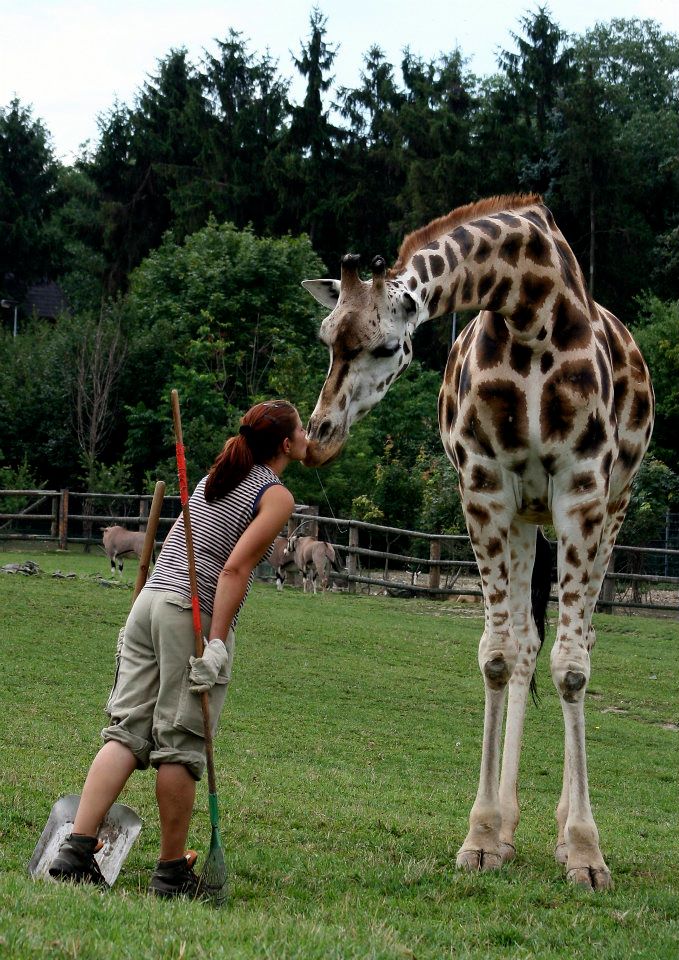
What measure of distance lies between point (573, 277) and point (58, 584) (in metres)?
14.4

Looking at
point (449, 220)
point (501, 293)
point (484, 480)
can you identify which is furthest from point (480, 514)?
point (449, 220)

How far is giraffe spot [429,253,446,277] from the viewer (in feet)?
18.0

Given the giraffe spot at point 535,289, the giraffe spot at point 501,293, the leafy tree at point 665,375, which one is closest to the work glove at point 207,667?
the giraffe spot at point 501,293

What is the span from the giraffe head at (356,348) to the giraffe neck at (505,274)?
1.10 feet

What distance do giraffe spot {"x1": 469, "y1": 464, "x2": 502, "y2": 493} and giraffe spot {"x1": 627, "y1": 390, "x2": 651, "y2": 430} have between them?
3.84 feet

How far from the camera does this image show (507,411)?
19.0 feet

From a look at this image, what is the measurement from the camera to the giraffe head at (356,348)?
5.07 metres

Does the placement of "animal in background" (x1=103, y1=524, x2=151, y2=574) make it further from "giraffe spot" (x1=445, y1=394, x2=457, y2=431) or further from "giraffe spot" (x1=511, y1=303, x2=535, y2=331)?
"giraffe spot" (x1=511, y1=303, x2=535, y2=331)

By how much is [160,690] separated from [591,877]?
217 cm

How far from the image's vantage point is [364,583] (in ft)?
79.4

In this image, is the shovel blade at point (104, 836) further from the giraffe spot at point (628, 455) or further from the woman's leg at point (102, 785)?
the giraffe spot at point (628, 455)

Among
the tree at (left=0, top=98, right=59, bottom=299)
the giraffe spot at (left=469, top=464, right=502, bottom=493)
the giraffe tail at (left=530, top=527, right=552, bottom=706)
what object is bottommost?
the giraffe tail at (left=530, top=527, right=552, bottom=706)

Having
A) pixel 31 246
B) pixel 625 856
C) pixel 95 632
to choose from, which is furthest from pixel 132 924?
pixel 31 246

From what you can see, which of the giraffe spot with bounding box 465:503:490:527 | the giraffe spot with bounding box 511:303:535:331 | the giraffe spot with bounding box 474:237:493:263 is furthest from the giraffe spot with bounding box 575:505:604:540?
the giraffe spot with bounding box 474:237:493:263
